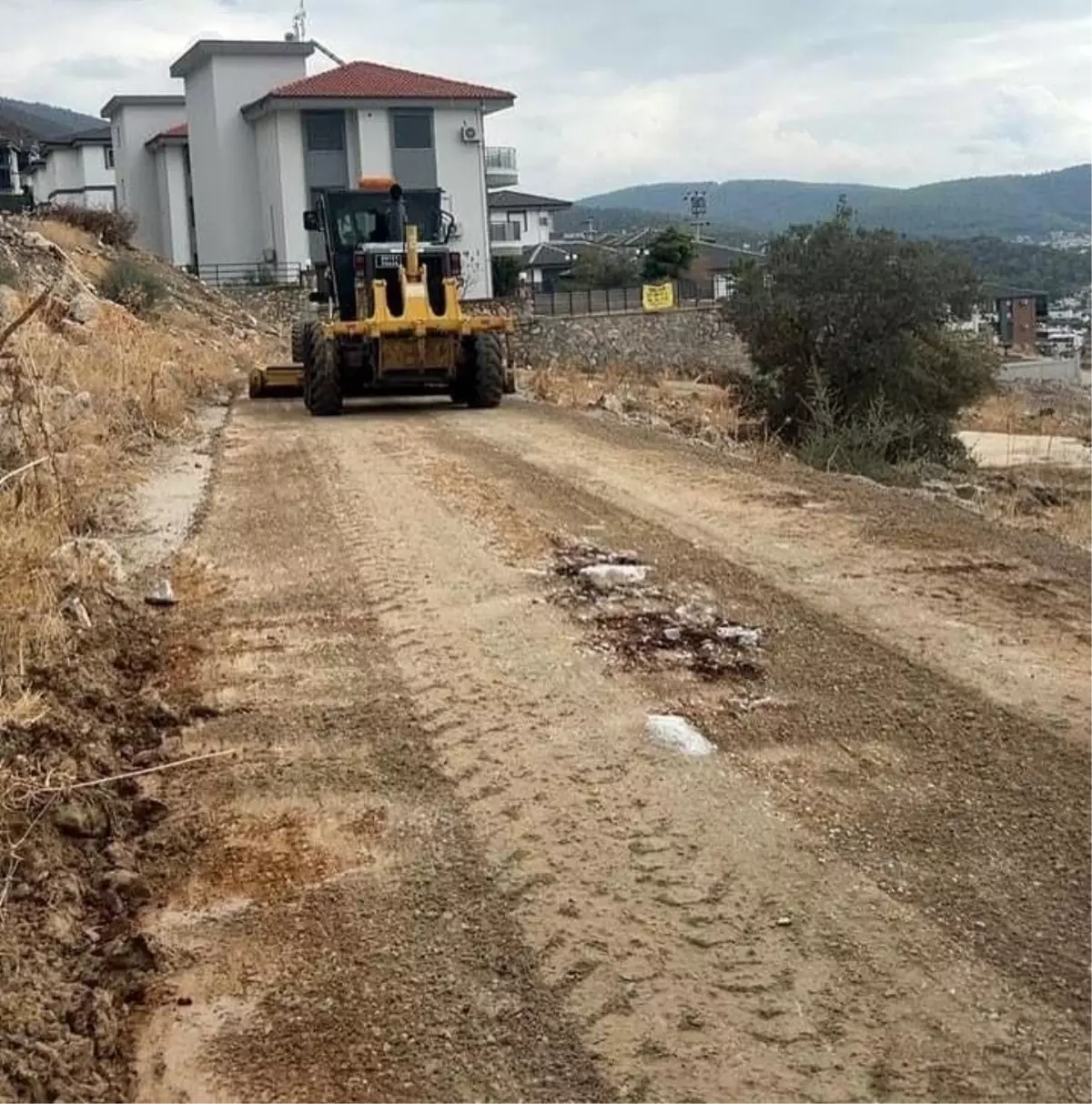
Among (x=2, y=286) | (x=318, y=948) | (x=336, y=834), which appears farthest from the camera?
(x=2, y=286)

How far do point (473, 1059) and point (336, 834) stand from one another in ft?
5.06

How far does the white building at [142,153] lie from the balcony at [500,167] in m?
14.1

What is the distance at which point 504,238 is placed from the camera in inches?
2675

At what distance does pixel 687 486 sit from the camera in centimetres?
1202

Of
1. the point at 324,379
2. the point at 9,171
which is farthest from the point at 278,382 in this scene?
the point at 9,171

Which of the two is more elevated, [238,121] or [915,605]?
[238,121]

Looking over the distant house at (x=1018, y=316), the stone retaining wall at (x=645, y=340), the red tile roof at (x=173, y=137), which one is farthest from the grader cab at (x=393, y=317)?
the distant house at (x=1018, y=316)

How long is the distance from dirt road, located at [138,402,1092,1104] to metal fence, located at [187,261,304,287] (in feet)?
136

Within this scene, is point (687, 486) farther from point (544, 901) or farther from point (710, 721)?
point (544, 901)

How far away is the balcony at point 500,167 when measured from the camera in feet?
201

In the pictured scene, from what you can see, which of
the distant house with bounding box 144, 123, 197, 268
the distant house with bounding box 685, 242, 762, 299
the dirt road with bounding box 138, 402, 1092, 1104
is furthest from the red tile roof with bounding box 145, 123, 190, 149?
the dirt road with bounding box 138, 402, 1092, 1104

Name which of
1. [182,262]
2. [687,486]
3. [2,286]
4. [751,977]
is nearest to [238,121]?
[182,262]

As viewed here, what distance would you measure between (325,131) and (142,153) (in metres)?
15.6

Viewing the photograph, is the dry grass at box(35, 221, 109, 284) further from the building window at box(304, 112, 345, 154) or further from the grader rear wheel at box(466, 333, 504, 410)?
the grader rear wheel at box(466, 333, 504, 410)
